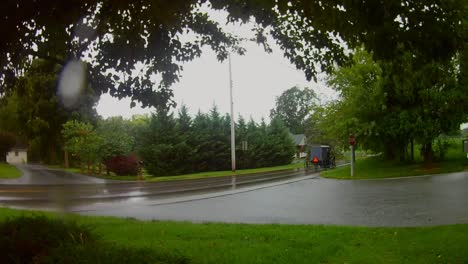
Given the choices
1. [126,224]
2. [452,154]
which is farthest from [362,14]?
[452,154]

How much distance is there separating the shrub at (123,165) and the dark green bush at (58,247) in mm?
23866

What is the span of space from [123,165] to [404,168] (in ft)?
60.6

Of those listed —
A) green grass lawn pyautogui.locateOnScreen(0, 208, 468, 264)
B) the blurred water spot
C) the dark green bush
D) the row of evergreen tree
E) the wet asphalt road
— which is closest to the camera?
the dark green bush

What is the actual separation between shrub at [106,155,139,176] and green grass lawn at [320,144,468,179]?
1327 centimetres

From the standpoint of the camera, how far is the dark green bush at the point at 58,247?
4051 millimetres

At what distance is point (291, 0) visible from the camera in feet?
16.9

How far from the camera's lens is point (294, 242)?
724cm

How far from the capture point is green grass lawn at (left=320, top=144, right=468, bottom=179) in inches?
952

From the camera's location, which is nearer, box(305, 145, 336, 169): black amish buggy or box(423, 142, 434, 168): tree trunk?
box(423, 142, 434, 168): tree trunk

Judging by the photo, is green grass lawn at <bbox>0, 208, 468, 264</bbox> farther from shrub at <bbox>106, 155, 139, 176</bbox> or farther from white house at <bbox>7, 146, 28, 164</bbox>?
white house at <bbox>7, 146, 28, 164</bbox>

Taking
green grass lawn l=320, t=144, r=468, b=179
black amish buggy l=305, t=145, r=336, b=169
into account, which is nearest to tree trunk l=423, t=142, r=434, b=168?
green grass lawn l=320, t=144, r=468, b=179

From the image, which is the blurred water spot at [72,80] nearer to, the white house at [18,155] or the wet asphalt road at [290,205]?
the wet asphalt road at [290,205]

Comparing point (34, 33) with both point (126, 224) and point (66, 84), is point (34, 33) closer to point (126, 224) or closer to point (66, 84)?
point (66, 84)

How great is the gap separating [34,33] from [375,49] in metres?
4.82
